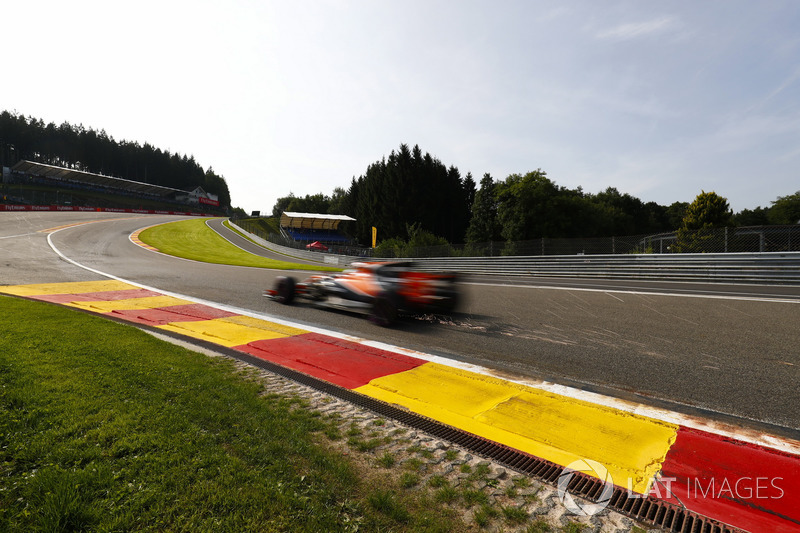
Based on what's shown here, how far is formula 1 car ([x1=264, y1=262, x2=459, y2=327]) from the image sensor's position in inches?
280

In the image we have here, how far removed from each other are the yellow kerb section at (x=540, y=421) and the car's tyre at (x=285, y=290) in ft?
18.3

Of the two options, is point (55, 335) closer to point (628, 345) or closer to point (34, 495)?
point (34, 495)

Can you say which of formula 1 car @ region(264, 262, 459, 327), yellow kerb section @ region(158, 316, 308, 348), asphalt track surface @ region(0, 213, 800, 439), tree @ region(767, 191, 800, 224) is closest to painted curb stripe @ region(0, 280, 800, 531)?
yellow kerb section @ region(158, 316, 308, 348)

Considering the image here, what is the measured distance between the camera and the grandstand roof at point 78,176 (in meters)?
88.2

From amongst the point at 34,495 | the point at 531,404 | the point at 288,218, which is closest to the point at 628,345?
the point at 531,404

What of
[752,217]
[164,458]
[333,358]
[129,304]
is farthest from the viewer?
[752,217]

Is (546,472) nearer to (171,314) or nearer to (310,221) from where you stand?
(171,314)

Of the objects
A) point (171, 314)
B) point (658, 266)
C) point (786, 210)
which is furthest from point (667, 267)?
point (786, 210)

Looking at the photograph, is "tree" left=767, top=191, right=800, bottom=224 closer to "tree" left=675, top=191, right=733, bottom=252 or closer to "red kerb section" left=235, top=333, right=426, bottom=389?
"tree" left=675, top=191, right=733, bottom=252

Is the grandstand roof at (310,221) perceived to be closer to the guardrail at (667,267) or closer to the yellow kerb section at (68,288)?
the guardrail at (667,267)

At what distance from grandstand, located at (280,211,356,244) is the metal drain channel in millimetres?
65305

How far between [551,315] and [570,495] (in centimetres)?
580

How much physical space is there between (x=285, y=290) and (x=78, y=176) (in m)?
115

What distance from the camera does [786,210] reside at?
66.8 metres
